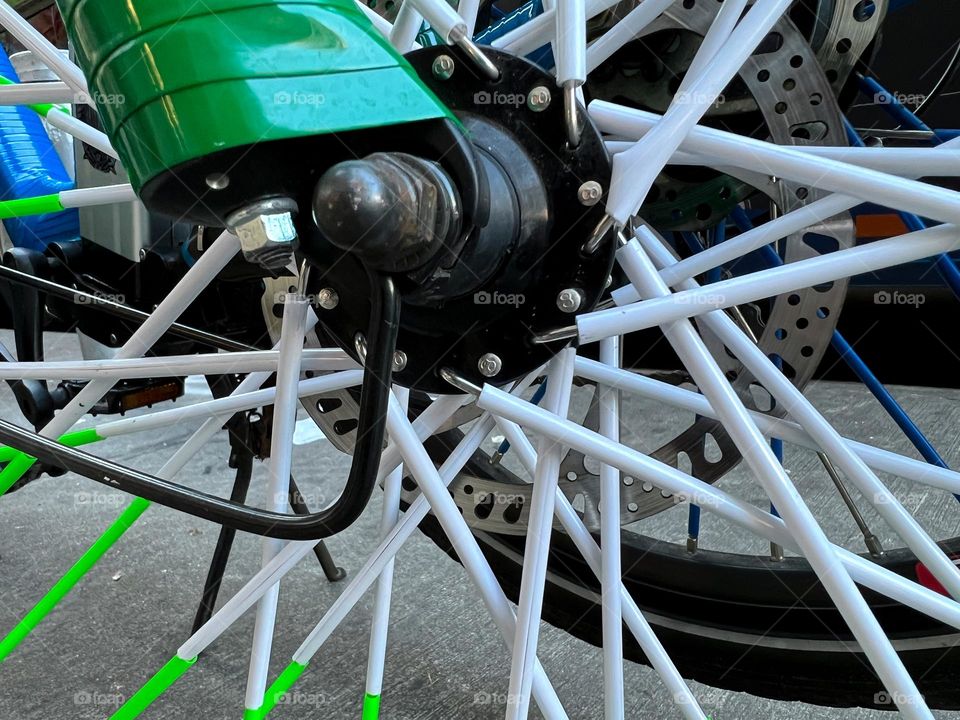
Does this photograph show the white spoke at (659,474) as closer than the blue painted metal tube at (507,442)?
Yes

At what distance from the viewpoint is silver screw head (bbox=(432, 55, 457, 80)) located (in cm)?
46

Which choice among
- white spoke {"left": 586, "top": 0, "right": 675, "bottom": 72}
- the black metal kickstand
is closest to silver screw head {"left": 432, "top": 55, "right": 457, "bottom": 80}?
white spoke {"left": 586, "top": 0, "right": 675, "bottom": 72}

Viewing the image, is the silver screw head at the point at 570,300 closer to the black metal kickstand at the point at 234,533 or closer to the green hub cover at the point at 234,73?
the green hub cover at the point at 234,73

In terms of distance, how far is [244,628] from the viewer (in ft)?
3.05

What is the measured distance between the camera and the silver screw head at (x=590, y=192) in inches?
17.6

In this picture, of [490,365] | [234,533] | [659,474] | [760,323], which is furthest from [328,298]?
[234,533]

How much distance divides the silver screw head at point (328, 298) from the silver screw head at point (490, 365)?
0.08 m

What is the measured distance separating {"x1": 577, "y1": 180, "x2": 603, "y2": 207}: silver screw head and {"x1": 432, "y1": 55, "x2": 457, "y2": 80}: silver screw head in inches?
3.6

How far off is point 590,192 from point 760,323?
350 mm

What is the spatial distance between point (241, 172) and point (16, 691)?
67cm

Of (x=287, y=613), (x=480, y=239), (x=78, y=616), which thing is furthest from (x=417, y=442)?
(x=78, y=616)

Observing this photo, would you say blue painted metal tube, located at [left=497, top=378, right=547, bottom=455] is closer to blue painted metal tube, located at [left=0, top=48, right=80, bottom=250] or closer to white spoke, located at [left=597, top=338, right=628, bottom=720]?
white spoke, located at [left=597, top=338, right=628, bottom=720]

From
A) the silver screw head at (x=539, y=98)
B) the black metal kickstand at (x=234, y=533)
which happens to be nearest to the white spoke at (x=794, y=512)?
the silver screw head at (x=539, y=98)

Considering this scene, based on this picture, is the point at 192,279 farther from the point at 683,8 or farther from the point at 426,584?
the point at 426,584
